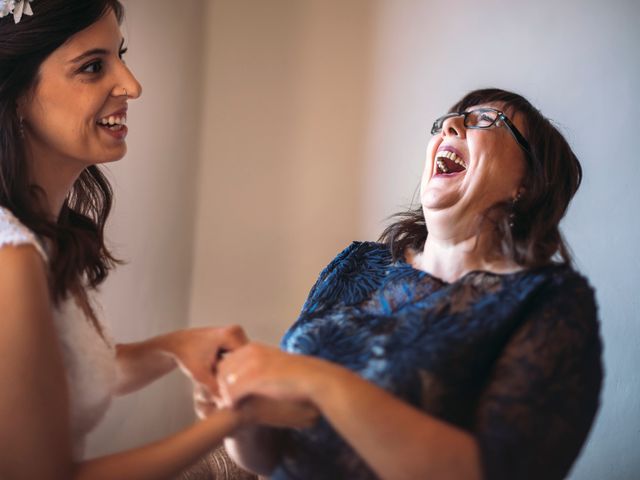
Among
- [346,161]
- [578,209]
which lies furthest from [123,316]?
[578,209]

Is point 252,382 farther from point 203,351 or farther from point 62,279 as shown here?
point 62,279

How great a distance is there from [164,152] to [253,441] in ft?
4.12

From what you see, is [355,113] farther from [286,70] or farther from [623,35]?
[623,35]

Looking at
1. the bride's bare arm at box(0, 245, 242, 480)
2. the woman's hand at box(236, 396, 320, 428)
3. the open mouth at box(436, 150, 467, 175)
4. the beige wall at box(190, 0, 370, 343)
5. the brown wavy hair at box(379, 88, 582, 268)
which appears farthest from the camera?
the beige wall at box(190, 0, 370, 343)

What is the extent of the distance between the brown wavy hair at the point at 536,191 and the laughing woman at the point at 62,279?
530 millimetres

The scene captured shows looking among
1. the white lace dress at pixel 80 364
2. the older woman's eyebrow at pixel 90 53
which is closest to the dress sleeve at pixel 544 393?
the white lace dress at pixel 80 364

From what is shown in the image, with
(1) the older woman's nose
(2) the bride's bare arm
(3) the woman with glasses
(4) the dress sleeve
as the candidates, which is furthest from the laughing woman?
(1) the older woman's nose

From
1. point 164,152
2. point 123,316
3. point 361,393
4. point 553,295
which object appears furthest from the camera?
point 164,152

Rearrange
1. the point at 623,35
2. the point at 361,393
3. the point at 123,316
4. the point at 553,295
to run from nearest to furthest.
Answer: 1. the point at 361,393
2. the point at 553,295
3. the point at 623,35
4. the point at 123,316

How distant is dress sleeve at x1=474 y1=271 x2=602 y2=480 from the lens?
93 cm

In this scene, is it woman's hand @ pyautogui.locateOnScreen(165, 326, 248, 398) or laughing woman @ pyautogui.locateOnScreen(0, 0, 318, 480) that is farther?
woman's hand @ pyautogui.locateOnScreen(165, 326, 248, 398)

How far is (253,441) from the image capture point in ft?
3.68

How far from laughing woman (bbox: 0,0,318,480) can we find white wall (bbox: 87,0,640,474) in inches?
33.7

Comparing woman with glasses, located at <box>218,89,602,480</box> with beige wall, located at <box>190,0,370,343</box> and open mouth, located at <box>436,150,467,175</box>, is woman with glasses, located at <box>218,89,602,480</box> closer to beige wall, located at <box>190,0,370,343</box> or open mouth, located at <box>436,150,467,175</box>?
open mouth, located at <box>436,150,467,175</box>
